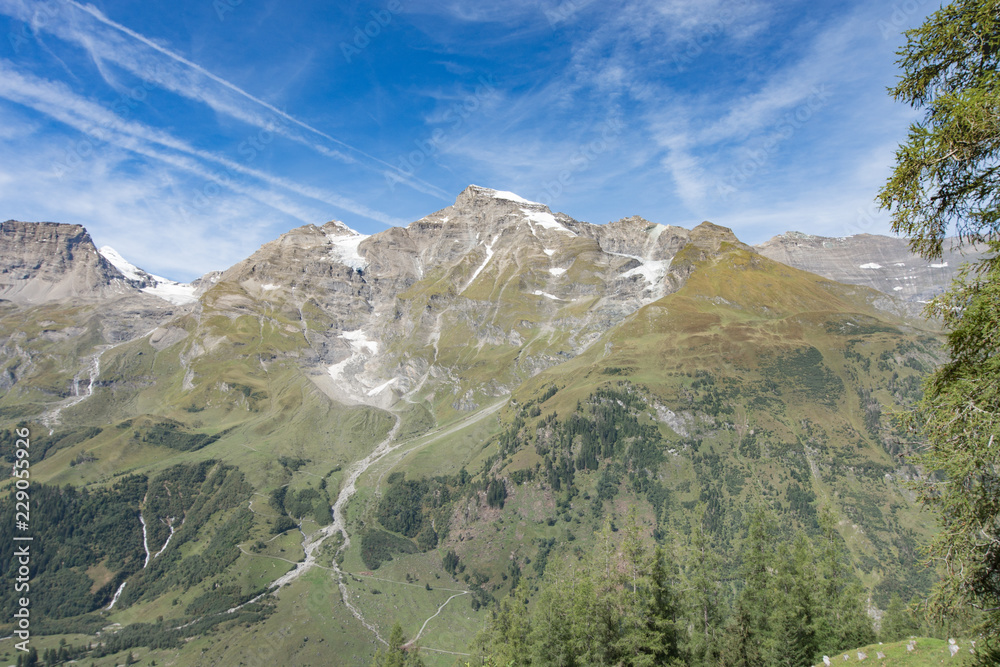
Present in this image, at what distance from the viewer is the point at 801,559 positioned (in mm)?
41562

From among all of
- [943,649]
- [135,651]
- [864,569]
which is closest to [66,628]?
[135,651]

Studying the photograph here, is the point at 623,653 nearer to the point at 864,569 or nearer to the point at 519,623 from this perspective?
the point at 519,623

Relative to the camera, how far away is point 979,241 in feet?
42.7

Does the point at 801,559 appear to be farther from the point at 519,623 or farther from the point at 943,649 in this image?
the point at 519,623

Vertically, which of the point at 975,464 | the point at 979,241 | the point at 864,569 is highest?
the point at 979,241

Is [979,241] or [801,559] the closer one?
[979,241]

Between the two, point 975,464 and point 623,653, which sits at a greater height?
point 975,464

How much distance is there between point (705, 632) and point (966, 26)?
43955 mm

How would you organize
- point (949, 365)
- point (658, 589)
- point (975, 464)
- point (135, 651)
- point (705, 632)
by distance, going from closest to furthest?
1. point (975, 464)
2. point (949, 365)
3. point (658, 589)
4. point (705, 632)
5. point (135, 651)

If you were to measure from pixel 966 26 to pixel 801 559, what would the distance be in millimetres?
42109

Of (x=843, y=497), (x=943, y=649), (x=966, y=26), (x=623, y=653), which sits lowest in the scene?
(x=843, y=497)

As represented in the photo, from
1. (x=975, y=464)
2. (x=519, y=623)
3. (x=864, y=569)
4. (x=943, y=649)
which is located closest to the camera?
(x=975, y=464)

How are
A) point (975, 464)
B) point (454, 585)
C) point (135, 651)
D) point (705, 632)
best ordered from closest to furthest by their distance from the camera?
point (975, 464), point (705, 632), point (135, 651), point (454, 585)

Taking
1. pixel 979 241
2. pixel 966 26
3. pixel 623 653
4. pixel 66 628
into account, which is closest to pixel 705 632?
pixel 623 653
